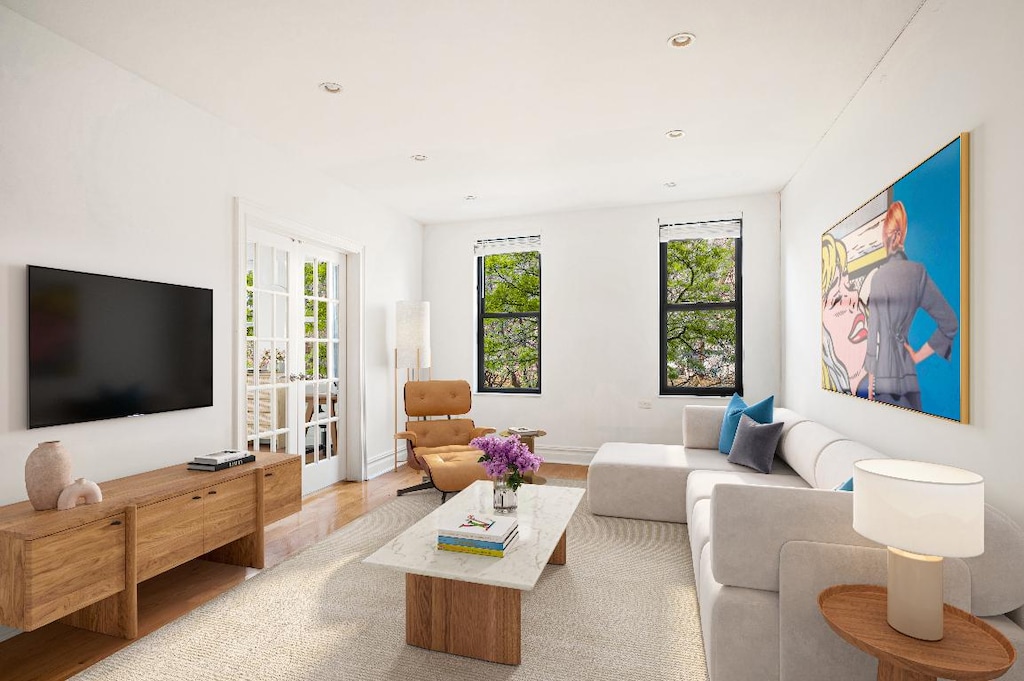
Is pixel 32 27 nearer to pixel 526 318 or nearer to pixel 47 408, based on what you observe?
pixel 47 408

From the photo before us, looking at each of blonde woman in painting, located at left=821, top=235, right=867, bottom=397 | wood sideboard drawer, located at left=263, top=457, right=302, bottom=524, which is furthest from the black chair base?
blonde woman in painting, located at left=821, top=235, right=867, bottom=397

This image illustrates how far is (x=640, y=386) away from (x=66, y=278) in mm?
4463

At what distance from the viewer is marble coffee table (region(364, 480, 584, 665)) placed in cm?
199

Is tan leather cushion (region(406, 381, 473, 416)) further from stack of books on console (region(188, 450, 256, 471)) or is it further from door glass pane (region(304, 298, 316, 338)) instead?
stack of books on console (region(188, 450, 256, 471))

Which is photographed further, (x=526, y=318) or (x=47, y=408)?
(x=526, y=318)

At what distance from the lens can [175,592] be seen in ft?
8.62

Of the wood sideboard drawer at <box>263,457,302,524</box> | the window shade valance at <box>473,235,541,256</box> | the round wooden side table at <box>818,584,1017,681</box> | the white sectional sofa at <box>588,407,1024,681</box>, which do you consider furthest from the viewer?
the window shade valance at <box>473,235,541,256</box>

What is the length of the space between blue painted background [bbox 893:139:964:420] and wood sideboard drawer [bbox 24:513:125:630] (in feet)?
10.9

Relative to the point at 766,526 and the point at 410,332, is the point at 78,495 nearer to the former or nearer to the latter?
the point at 766,526

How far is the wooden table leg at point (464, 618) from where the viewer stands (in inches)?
80.0

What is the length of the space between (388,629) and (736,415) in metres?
2.83

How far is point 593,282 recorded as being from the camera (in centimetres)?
547

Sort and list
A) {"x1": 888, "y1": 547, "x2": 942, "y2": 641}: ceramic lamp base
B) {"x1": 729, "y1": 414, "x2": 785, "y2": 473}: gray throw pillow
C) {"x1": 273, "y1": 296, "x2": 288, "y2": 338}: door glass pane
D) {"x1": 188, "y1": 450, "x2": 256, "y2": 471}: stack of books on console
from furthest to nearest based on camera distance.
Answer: {"x1": 273, "y1": 296, "x2": 288, "y2": 338}: door glass pane → {"x1": 729, "y1": 414, "x2": 785, "y2": 473}: gray throw pillow → {"x1": 188, "y1": 450, "x2": 256, "y2": 471}: stack of books on console → {"x1": 888, "y1": 547, "x2": 942, "y2": 641}: ceramic lamp base

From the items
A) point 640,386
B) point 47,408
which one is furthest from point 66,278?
point 640,386
